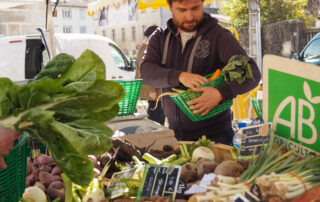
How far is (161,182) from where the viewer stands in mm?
1568

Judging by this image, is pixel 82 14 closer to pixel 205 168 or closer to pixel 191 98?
pixel 191 98

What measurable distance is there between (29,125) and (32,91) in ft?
0.36

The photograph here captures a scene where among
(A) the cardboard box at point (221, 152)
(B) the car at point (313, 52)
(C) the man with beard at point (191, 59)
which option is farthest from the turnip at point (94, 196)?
(B) the car at point (313, 52)

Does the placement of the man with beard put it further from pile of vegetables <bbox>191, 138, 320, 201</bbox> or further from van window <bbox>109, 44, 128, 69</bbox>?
van window <bbox>109, 44, 128, 69</bbox>

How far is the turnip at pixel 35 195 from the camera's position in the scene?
5.62 ft

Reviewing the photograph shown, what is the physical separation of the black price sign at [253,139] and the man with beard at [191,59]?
75 cm

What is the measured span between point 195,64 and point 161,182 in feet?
3.82

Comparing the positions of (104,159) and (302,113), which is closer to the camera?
(302,113)

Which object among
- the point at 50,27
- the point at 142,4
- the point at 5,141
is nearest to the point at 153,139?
the point at 5,141

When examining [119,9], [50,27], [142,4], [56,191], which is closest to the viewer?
[56,191]

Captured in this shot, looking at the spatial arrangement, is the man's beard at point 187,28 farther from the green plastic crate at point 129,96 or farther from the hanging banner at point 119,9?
the hanging banner at point 119,9

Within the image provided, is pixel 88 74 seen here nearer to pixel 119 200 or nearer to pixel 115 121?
pixel 119 200

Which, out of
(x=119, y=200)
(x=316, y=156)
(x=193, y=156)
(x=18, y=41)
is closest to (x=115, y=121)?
(x=193, y=156)

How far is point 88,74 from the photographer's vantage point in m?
1.30
